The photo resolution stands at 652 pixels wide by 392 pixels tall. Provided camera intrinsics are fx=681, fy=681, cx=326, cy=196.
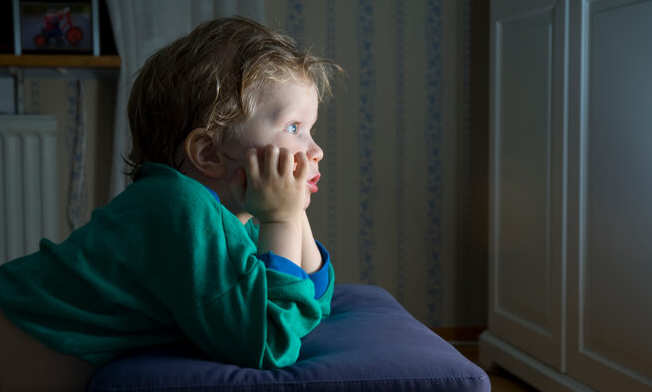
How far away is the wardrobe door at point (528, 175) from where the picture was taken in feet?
5.98

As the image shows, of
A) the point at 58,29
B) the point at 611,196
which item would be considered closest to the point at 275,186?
the point at 611,196

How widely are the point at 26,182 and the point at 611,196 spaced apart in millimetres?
1696

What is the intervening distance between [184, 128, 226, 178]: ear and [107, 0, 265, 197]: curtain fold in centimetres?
125

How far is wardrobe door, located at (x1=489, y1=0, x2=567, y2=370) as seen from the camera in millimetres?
1822

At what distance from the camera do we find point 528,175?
1.98 m

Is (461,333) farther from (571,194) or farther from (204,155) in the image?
(204,155)

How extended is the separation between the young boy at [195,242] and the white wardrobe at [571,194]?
867 mm

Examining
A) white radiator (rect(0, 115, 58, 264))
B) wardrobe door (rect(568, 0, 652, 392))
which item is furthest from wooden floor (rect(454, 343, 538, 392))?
white radiator (rect(0, 115, 58, 264))

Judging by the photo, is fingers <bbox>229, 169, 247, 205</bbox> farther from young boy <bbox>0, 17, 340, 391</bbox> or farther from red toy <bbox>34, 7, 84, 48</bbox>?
red toy <bbox>34, 7, 84, 48</bbox>

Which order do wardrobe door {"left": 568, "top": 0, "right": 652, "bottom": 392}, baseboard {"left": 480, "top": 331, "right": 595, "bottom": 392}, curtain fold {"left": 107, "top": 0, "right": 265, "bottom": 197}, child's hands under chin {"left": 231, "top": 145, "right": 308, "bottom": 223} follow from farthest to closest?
curtain fold {"left": 107, "top": 0, "right": 265, "bottom": 197}
baseboard {"left": 480, "top": 331, "right": 595, "bottom": 392}
wardrobe door {"left": 568, "top": 0, "right": 652, "bottom": 392}
child's hands under chin {"left": 231, "top": 145, "right": 308, "bottom": 223}

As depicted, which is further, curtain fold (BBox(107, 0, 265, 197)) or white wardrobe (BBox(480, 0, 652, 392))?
curtain fold (BBox(107, 0, 265, 197))

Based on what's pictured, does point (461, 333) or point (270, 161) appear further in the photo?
point (461, 333)

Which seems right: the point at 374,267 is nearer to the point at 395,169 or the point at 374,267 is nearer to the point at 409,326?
→ the point at 395,169

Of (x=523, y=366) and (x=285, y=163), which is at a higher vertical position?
(x=285, y=163)
